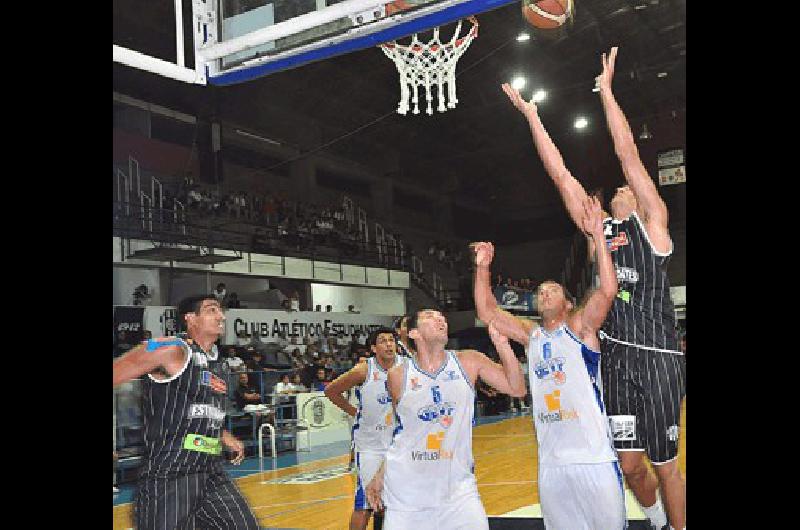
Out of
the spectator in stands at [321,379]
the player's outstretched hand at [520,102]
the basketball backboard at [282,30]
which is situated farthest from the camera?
the spectator in stands at [321,379]

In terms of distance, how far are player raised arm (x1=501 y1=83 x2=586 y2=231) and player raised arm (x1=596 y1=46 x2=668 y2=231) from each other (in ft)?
0.98

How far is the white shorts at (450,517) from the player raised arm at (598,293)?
1.01 metres

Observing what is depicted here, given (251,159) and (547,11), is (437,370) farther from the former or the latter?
(251,159)

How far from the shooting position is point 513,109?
501cm

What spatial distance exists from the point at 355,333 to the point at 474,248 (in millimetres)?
2443

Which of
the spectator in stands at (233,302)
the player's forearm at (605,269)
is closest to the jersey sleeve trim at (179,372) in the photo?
the player's forearm at (605,269)

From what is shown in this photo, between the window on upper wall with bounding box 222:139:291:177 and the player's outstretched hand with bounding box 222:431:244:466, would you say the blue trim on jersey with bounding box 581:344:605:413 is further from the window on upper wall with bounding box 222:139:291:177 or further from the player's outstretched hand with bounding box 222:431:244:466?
the window on upper wall with bounding box 222:139:291:177

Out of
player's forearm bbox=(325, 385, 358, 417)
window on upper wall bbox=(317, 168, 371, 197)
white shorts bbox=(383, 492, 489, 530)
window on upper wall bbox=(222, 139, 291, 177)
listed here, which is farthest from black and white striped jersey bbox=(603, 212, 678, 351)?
window on upper wall bbox=(222, 139, 291, 177)

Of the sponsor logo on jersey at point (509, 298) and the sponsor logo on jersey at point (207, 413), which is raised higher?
the sponsor logo on jersey at point (509, 298)

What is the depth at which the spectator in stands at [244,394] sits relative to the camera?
920 centimetres

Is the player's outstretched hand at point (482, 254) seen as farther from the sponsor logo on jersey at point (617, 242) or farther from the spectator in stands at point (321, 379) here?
the spectator in stands at point (321, 379)

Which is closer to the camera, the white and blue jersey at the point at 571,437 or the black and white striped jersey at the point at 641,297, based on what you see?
the white and blue jersey at the point at 571,437

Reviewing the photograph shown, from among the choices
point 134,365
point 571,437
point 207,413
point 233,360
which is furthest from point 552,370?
point 233,360
